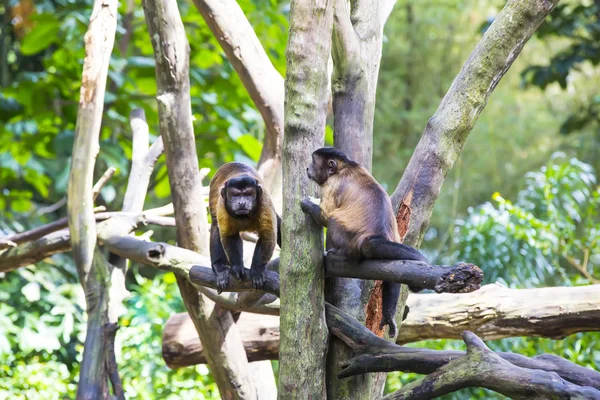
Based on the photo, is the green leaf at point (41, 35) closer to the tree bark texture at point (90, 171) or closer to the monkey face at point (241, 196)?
the tree bark texture at point (90, 171)

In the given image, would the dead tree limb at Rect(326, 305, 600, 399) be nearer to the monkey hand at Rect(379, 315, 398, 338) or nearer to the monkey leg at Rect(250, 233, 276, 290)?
the monkey hand at Rect(379, 315, 398, 338)

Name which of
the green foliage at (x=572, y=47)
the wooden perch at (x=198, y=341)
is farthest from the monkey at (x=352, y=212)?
the green foliage at (x=572, y=47)

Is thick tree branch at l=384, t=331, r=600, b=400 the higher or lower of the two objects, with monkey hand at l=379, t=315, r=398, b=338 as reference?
lower

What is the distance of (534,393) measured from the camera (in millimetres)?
1988

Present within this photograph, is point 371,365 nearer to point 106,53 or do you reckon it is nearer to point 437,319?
point 437,319

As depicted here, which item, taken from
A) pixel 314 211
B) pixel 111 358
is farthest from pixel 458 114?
pixel 111 358

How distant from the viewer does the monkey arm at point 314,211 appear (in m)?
2.50

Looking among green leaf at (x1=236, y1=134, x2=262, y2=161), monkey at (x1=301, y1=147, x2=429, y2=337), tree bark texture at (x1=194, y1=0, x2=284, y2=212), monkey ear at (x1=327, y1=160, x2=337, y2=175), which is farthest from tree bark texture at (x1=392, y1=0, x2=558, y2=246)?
green leaf at (x1=236, y1=134, x2=262, y2=161)

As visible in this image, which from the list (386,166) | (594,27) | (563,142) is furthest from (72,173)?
(563,142)

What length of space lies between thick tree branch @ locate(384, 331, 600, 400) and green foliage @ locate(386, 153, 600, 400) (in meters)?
2.76

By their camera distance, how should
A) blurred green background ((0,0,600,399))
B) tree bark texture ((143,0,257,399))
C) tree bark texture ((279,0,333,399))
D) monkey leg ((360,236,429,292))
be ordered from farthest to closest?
blurred green background ((0,0,600,399)) < tree bark texture ((143,0,257,399)) < tree bark texture ((279,0,333,399)) < monkey leg ((360,236,429,292))

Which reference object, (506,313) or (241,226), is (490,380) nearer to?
(506,313)

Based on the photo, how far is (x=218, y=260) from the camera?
337 cm

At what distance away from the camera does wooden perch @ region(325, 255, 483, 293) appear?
184 cm
